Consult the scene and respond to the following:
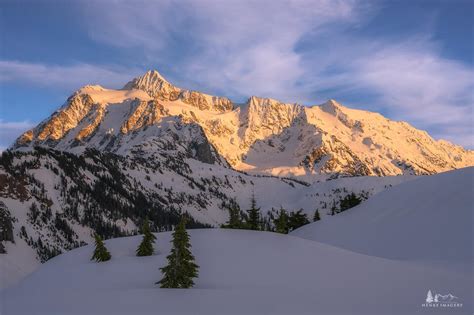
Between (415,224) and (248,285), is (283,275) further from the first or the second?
(415,224)

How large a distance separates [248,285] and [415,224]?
3140 centimetres

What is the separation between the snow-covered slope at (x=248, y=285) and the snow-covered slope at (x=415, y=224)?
34.6 feet

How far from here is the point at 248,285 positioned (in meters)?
21.6

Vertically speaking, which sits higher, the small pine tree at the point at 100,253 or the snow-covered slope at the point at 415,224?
the snow-covered slope at the point at 415,224

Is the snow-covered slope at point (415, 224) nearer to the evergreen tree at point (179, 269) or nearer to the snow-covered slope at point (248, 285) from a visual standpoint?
the snow-covered slope at point (248, 285)

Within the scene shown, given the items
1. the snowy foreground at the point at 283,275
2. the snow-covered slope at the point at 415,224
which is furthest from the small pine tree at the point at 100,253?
the snow-covered slope at the point at 415,224

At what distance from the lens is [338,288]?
2059cm

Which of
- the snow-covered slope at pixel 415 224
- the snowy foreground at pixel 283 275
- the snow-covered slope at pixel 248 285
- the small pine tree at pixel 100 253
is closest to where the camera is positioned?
the snow-covered slope at pixel 248 285

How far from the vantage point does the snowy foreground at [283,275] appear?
1719 cm

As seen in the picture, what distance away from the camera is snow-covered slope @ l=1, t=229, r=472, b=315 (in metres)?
16.9

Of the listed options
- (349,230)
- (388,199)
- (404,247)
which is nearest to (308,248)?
(404,247)

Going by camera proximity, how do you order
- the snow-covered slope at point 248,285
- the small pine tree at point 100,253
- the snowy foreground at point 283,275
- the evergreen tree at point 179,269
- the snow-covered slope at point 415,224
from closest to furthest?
the snow-covered slope at point 248,285
the snowy foreground at point 283,275
the evergreen tree at point 179,269
the small pine tree at point 100,253
the snow-covered slope at point 415,224

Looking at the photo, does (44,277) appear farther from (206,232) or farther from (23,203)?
(23,203)

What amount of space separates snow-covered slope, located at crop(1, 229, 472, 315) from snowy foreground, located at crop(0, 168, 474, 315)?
0.05 meters
